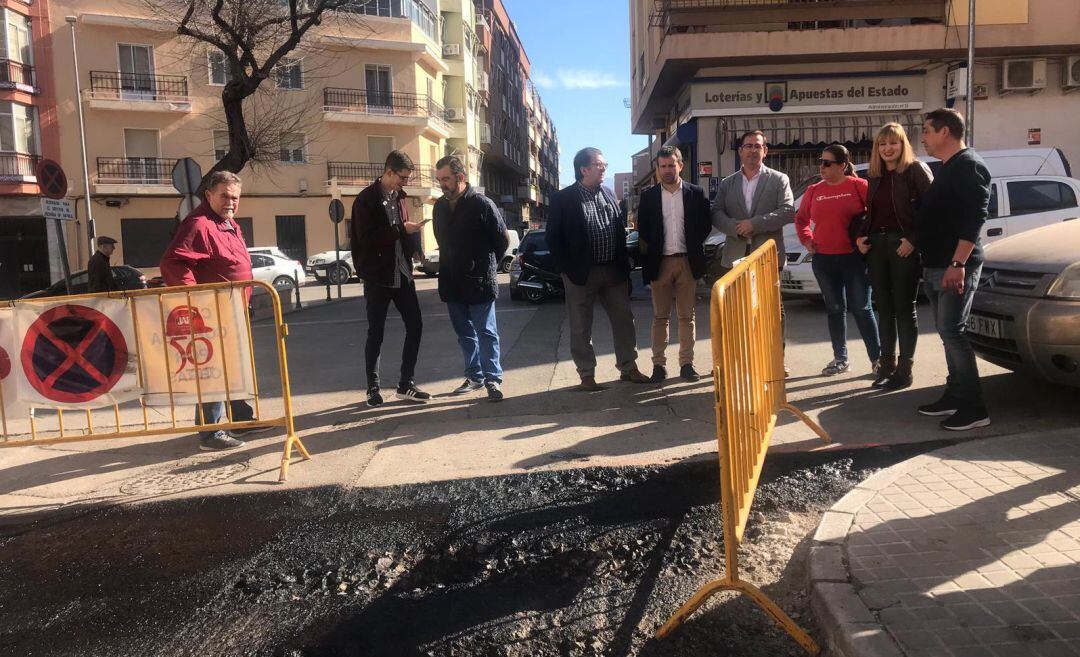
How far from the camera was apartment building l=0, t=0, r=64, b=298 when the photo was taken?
33875 millimetres

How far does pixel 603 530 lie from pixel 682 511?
1.49ft

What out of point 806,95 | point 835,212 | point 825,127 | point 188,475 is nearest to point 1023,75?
point 825,127

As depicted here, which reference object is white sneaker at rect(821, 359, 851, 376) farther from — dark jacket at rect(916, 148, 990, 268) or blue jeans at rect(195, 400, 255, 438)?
blue jeans at rect(195, 400, 255, 438)

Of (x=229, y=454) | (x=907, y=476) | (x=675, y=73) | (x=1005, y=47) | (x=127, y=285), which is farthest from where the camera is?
(x=675, y=73)

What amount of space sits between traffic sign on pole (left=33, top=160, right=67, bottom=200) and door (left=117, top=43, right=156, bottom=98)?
92.7ft

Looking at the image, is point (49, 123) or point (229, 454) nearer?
point (229, 454)

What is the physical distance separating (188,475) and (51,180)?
9104 millimetres

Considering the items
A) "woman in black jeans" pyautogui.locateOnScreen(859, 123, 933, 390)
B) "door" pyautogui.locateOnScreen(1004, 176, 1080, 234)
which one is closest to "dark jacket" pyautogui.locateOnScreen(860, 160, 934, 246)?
"woman in black jeans" pyautogui.locateOnScreen(859, 123, 933, 390)

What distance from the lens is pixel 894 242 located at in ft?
19.7

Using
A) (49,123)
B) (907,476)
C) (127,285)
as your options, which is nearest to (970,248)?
(907,476)

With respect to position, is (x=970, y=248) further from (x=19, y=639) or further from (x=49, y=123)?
(x=49, y=123)

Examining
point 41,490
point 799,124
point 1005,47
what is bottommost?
point 41,490

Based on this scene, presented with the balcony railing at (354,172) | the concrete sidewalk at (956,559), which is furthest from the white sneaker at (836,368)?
the balcony railing at (354,172)

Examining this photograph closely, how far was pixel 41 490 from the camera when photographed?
504cm
